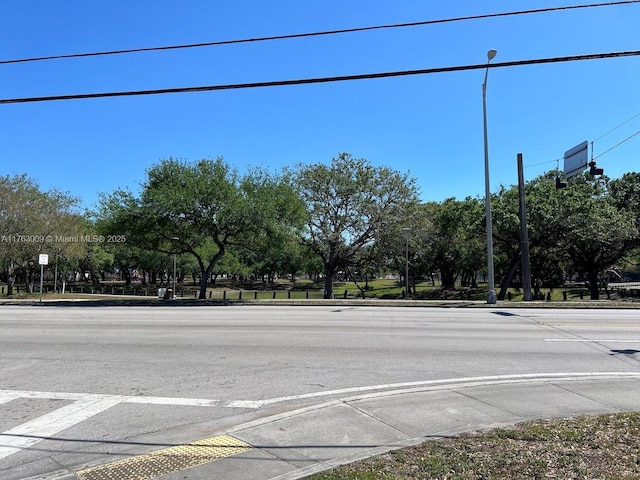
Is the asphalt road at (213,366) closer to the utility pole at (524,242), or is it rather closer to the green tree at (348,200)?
the utility pole at (524,242)

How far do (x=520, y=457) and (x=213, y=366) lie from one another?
560cm

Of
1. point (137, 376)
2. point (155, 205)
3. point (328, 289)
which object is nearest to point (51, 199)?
point (155, 205)

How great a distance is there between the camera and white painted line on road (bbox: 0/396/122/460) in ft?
15.8

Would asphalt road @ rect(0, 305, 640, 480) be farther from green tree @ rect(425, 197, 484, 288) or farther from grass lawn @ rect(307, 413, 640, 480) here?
green tree @ rect(425, 197, 484, 288)

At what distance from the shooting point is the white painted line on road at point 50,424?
4812mm

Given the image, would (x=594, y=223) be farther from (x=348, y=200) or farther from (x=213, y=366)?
(x=213, y=366)

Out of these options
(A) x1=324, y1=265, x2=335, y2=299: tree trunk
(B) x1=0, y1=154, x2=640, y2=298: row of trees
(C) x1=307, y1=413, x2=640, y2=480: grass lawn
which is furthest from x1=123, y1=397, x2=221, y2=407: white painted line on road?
(A) x1=324, y1=265, x2=335, y2=299: tree trunk

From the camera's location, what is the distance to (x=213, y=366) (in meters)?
8.34

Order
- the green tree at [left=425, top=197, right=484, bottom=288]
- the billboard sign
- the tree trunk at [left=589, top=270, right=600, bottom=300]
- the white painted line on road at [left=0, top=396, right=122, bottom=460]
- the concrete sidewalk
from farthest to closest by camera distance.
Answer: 1. the tree trunk at [left=589, top=270, right=600, bottom=300]
2. the green tree at [left=425, top=197, right=484, bottom=288]
3. the billboard sign
4. the white painted line on road at [left=0, top=396, right=122, bottom=460]
5. the concrete sidewalk

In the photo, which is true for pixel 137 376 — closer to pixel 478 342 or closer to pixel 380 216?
pixel 478 342

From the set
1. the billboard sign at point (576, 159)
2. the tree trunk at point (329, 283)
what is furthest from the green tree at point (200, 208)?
the billboard sign at point (576, 159)

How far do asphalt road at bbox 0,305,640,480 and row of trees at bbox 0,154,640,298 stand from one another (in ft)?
41.3

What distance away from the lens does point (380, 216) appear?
34625 mm

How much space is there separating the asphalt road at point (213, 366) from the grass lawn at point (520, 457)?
2.04 m
